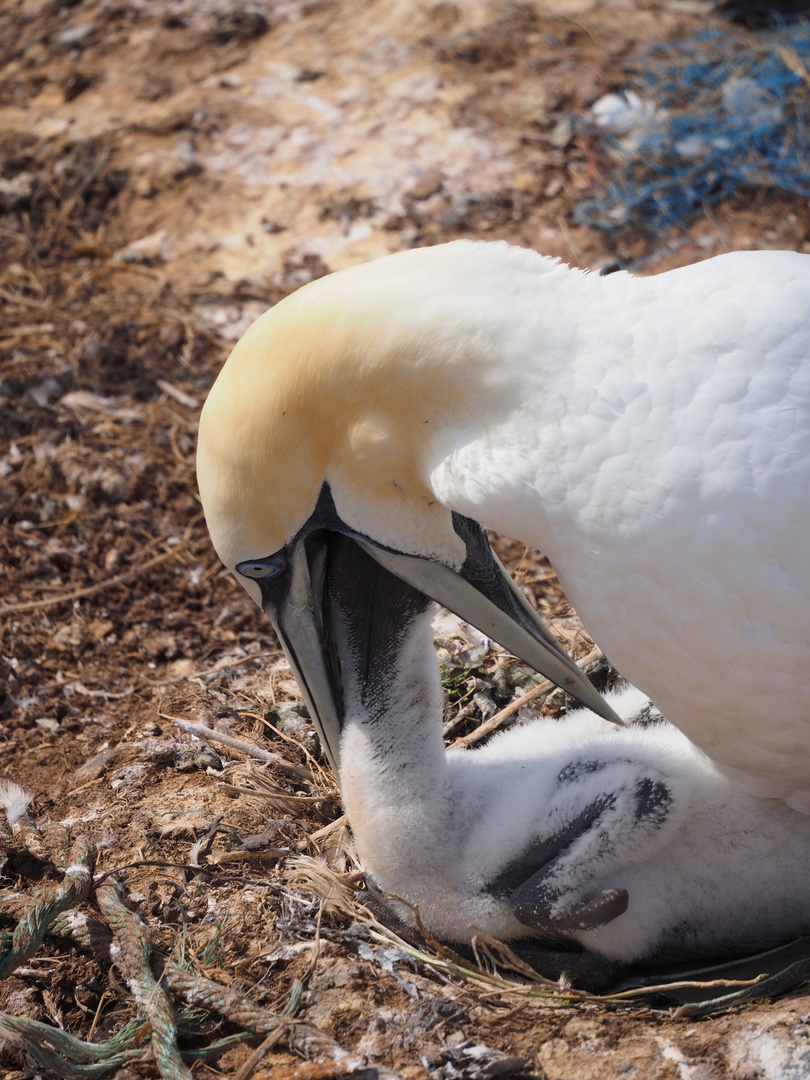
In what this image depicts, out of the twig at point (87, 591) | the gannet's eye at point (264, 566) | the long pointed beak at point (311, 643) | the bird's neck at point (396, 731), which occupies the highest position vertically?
the gannet's eye at point (264, 566)

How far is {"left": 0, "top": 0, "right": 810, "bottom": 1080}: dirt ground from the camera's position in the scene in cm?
291

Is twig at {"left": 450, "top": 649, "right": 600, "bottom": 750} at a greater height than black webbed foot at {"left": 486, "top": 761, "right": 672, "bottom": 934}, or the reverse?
black webbed foot at {"left": 486, "top": 761, "right": 672, "bottom": 934}

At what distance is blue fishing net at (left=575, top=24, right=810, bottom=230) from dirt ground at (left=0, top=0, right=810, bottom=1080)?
0.59 ft

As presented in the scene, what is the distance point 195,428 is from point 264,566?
2774mm

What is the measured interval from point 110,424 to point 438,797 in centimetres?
330

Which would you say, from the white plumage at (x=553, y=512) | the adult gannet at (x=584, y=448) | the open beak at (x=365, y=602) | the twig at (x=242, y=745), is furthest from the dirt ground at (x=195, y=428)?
the adult gannet at (x=584, y=448)

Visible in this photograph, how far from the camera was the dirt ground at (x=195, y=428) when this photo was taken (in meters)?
2.91

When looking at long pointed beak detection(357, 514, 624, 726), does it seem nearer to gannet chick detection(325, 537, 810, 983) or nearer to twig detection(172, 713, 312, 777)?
gannet chick detection(325, 537, 810, 983)

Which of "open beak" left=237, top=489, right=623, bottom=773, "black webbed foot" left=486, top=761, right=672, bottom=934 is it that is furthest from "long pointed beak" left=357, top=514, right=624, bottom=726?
"black webbed foot" left=486, top=761, right=672, bottom=934

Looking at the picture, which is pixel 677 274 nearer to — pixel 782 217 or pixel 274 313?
pixel 274 313

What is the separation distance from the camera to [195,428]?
586cm

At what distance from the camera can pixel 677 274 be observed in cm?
275

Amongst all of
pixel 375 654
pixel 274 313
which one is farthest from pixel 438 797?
pixel 274 313

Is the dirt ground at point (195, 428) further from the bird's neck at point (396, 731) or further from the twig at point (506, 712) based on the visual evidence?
the bird's neck at point (396, 731)
